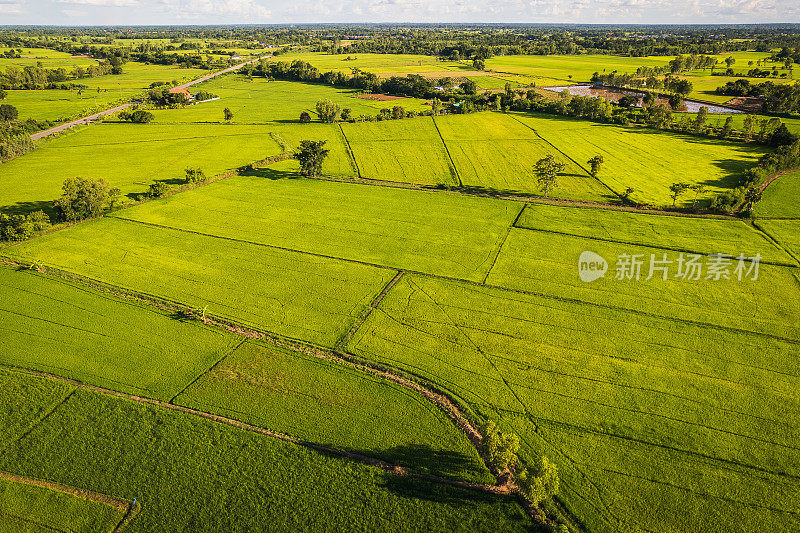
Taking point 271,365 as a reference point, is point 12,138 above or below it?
above

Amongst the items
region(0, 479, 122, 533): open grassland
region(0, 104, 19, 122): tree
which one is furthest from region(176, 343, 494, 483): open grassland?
region(0, 104, 19, 122): tree

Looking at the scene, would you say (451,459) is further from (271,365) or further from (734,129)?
(734,129)

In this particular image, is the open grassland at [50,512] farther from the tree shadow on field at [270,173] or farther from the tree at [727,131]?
the tree at [727,131]

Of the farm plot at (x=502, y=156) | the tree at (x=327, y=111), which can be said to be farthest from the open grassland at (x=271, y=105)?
the farm plot at (x=502, y=156)

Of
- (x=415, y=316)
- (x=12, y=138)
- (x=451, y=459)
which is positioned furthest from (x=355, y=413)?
(x=12, y=138)

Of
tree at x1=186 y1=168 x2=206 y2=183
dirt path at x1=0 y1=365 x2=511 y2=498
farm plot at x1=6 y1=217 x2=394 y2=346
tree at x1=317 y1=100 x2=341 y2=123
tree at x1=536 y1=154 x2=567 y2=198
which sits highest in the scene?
tree at x1=317 y1=100 x2=341 y2=123

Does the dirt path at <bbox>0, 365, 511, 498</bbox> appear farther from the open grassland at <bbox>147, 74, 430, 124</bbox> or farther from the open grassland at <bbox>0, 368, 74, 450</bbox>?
the open grassland at <bbox>147, 74, 430, 124</bbox>

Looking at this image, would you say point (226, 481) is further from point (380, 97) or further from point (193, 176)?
point (380, 97)
